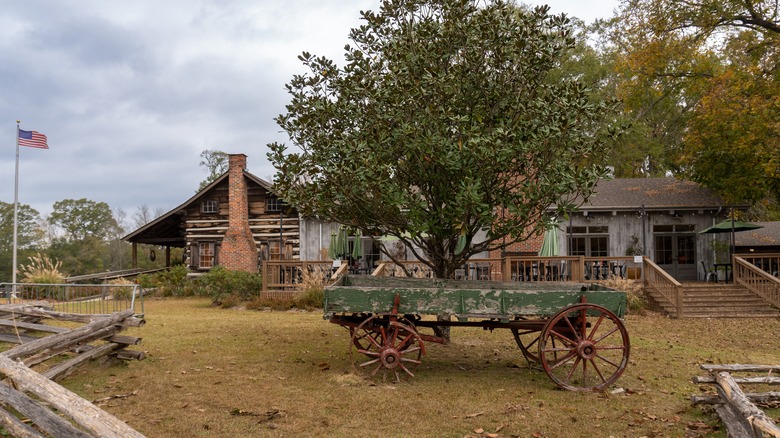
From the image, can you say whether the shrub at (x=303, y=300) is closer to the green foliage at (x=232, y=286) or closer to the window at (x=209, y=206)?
the green foliage at (x=232, y=286)

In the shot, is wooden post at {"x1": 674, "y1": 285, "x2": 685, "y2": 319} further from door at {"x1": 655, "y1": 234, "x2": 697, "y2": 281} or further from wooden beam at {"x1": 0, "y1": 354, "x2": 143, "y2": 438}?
wooden beam at {"x1": 0, "y1": 354, "x2": 143, "y2": 438}

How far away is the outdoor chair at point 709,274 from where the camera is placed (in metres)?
20.5

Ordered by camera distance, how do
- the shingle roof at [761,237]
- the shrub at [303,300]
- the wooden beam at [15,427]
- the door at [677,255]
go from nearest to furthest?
the wooden beam at [15,427]
the shrub at [303,300]
the door at [677,255]
the shingle roof at [761,237]

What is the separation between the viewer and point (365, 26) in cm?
1026

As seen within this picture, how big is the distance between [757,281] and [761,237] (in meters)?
9.07

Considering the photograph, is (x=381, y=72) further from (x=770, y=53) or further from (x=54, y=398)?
(x=770, y=53)

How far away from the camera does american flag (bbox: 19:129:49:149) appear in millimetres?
21953

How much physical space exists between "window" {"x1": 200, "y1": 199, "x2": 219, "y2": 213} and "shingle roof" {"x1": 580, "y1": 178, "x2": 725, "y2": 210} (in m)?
16.0

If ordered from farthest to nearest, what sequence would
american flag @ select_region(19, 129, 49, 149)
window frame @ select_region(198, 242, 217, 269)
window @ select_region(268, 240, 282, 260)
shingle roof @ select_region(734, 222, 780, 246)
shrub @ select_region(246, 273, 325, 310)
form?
1. window frame @ select_region(198, 242, 217, 269)
2. window @ select_region(268, 240, 282, 260)
3. shingle roof @ select_region(734, 222, 780, 246)
4. american flag @ select_region(19, 129, 49, 149)
5. shrub @ select_region(246, 273, 325, 310)

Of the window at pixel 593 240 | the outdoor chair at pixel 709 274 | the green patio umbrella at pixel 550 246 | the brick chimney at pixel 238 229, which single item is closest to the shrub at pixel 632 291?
the green patio umbrella at pixel 550 246

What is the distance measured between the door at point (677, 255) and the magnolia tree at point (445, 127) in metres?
15.6

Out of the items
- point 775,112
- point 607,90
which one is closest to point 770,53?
point 775,112

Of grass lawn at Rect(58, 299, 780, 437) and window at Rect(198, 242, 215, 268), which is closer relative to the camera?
grass lawn at Rect(58, 299, 780, 437)

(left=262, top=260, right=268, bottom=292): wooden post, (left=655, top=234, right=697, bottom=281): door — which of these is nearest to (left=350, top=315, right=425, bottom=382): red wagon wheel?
(left=262, top=260, right=268, bottom=292): wooden post
